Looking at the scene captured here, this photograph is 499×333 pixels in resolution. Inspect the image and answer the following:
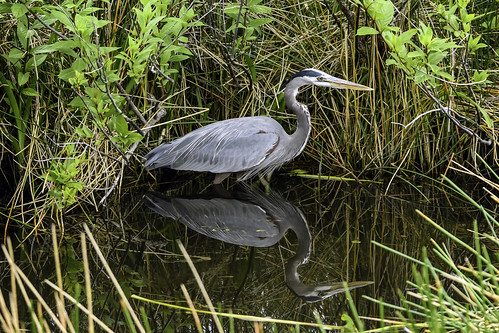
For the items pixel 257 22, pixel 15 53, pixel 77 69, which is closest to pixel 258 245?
pixel 77 69

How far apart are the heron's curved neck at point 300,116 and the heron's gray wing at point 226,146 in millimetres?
151

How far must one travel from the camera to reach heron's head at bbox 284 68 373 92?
189 inches

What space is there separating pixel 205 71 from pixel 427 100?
68.1 inches

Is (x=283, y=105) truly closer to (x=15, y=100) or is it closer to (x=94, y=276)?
(x=15, y=100)

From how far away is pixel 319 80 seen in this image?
4.91 meters

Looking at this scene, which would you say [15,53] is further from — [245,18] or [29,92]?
[245,18]

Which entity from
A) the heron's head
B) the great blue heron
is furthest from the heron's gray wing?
the heron's head

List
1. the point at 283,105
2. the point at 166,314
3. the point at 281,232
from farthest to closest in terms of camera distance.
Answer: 1. the point at 283,105
2. the point at 281,232
3. the point at 166,314

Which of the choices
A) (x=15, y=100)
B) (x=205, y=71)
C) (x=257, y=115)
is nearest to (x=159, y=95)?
(x=205, y=71)

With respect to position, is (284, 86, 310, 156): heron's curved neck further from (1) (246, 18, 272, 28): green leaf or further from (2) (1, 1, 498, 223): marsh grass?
(1) (246, 18, 272, 28): green leaf

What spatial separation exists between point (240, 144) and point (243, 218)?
82 cm

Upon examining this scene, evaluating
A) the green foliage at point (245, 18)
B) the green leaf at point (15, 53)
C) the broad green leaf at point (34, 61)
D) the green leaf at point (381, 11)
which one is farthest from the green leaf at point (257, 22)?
the green leaf at point (15, 53)

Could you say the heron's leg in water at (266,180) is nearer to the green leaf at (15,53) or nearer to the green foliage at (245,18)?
the green foliage at (245,18)

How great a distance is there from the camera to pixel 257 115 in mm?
5508
